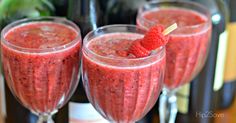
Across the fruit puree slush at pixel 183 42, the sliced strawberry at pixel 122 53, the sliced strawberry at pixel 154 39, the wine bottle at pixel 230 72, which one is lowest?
the wine bottle at pixel 230 72

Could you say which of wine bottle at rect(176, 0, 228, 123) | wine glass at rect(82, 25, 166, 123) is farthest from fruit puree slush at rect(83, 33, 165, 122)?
wine bottle at rect(176, 0, 228, 123)

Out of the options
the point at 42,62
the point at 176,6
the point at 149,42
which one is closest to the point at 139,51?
the point at 149,42

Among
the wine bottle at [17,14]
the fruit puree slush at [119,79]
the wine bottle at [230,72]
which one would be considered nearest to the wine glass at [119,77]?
the fruit puree slush at [119,79]

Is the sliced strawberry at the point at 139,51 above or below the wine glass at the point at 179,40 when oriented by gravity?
above

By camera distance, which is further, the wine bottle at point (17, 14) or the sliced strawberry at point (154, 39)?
the wine bottle at point (17, 14)

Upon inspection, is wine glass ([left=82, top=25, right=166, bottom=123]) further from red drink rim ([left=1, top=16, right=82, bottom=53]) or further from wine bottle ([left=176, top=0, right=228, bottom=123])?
wine bottle ([left=176, top=0, right=228, bottom=123])

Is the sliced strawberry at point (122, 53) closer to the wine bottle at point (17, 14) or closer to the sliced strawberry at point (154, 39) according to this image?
the sliced strawberry at point (154, 39)

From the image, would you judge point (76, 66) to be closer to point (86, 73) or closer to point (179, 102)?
point (86, 73)
